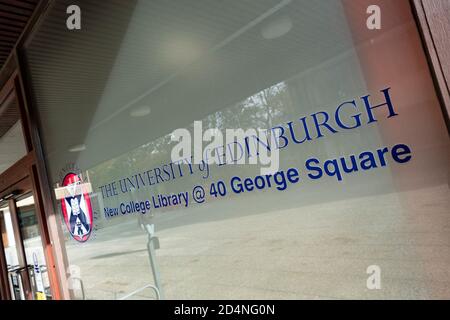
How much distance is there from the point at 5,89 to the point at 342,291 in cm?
357

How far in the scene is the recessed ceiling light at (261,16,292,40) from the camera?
1.38 metres

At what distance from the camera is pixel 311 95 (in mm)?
1285

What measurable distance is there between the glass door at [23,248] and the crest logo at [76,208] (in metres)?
0.73

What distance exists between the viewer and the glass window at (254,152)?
1.07 metres

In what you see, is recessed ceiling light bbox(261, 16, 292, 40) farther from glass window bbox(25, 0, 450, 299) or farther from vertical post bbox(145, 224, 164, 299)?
vertical post bbox(145, 224, 164, 299)


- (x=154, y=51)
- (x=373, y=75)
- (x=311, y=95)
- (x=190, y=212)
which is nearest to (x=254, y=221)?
(x=190, y=212)

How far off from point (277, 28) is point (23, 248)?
4001 millimetres

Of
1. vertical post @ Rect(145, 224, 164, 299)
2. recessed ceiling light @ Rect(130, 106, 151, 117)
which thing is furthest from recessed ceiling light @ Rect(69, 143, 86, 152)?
vertical post @ Rect(145, 224, 164, 299)

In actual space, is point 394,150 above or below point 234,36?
below

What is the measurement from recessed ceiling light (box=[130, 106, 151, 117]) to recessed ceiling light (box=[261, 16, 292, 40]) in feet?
2.93

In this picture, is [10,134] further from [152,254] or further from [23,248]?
[152,254]

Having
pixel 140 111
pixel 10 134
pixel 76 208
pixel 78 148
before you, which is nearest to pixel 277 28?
pixel 140 111

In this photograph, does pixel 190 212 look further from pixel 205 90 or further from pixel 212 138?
pixel 205 90

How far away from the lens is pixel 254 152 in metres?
1.48
